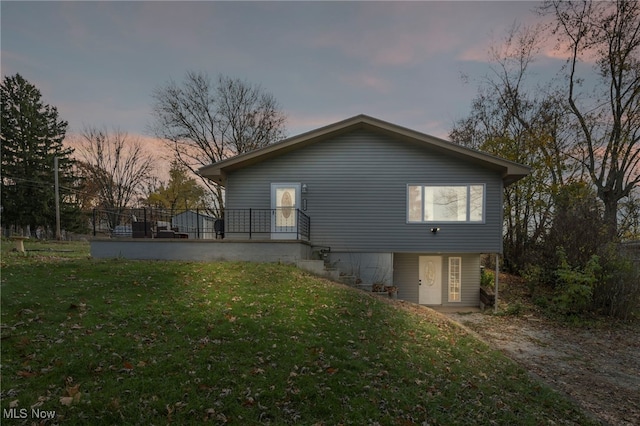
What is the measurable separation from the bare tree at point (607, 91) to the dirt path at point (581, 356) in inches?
293

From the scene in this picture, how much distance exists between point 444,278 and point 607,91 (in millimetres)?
12166

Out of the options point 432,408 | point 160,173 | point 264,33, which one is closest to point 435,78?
point 264,33

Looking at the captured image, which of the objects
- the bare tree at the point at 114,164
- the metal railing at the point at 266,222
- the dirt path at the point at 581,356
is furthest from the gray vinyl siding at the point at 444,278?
the bare tree at the point at 114,164

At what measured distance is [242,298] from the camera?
673cm

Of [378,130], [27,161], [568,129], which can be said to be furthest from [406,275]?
[27,161]

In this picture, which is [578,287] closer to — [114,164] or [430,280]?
[430,280]

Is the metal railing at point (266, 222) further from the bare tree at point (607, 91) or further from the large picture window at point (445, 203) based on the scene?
the bare tree at point (607, 91)

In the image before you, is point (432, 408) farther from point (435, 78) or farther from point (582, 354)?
point (435, 78)

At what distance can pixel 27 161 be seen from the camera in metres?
27.5

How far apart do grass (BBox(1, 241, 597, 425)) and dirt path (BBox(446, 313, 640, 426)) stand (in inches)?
30.0

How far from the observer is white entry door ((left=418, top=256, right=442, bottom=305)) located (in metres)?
13.4

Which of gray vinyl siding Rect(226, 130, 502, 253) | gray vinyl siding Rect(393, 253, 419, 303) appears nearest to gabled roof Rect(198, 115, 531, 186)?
gray vinyl siding Rect(226, 130, 502, 253)

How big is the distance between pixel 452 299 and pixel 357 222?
521cm

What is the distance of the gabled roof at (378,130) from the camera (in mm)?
11273
